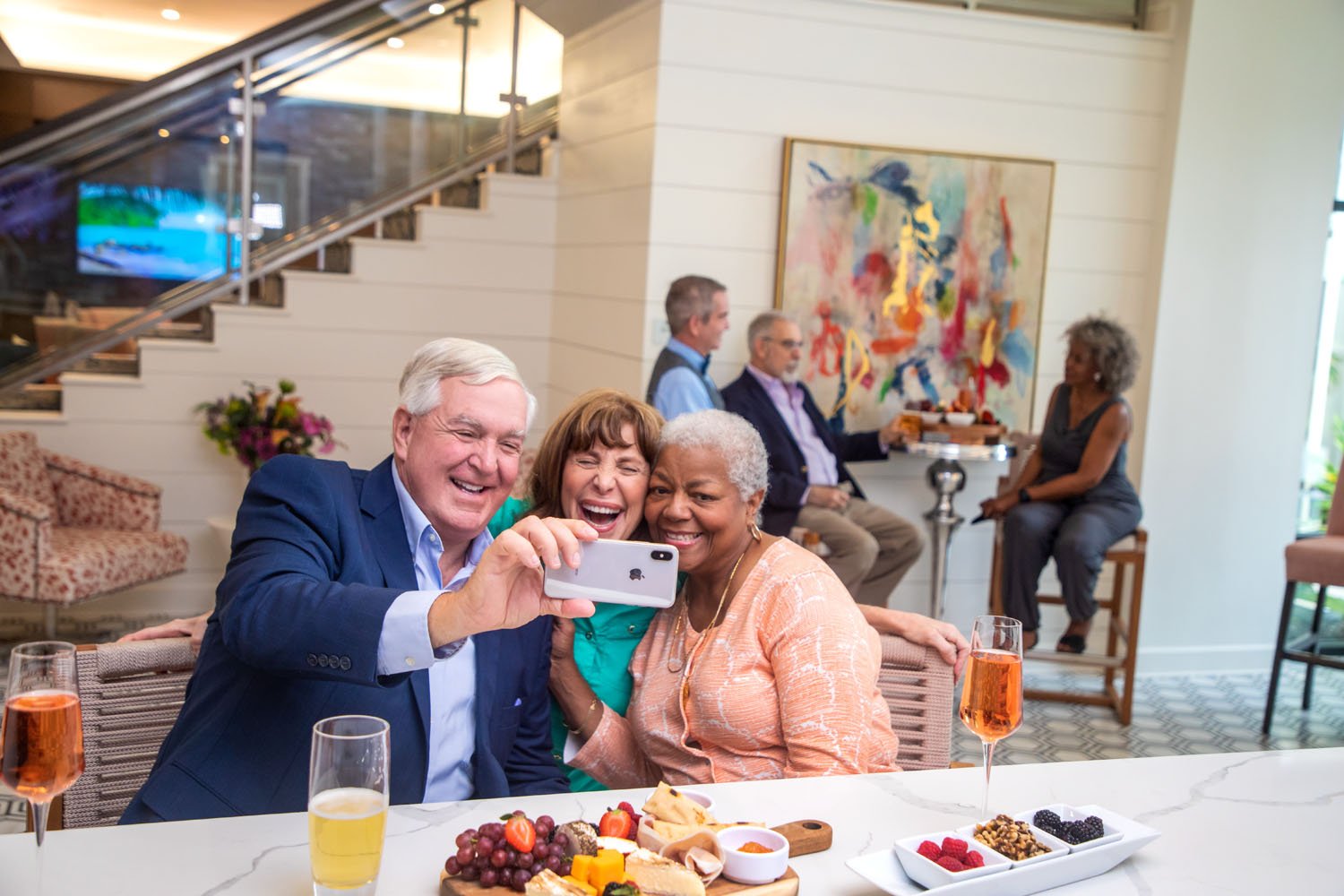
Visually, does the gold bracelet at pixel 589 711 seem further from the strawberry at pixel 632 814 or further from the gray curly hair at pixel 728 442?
the strawberry at pixel 632 814

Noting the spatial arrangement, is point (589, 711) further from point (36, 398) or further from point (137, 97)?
point (137, 97)

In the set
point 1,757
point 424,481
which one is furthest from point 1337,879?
point 1,757

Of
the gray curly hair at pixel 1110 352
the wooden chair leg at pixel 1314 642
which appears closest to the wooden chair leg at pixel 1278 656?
the wooden chair leg at pixel 1314 642

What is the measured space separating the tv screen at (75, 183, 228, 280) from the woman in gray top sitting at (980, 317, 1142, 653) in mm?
3968

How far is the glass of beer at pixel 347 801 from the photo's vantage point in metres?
1.19

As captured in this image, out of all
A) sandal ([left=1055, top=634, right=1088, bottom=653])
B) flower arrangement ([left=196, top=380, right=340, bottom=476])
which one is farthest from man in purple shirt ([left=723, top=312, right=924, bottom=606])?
flower arrangement ([left=196, top=380, right=340, bottom=476])

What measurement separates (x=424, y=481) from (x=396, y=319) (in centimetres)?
428

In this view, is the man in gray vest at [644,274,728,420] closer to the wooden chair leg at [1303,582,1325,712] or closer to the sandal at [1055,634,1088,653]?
the sandal at [1055,634,1088,653]

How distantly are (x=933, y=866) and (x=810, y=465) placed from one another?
12.0 feet

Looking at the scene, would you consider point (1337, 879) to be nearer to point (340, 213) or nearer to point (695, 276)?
point (695, 276)

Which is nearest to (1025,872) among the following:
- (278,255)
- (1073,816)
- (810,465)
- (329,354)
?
(1073,816)

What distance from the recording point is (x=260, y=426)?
550cm

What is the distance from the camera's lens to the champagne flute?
124 centimetres

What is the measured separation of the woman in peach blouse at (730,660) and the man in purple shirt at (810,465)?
8.08 ft
